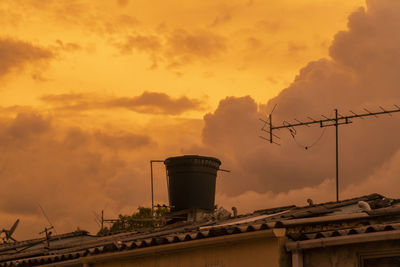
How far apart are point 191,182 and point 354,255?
670 inches

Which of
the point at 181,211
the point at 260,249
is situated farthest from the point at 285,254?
the point at 181,211

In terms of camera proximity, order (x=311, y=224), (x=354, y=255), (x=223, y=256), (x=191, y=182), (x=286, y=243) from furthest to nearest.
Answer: (x=191, y=182) < (x=223, y=256) < (x=311, y=224) < (x=286, y=243) < (x=354, y=255)

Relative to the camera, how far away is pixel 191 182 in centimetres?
3158

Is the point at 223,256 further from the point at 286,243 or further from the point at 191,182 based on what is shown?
the point at 191,182

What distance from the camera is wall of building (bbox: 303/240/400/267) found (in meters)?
14.5

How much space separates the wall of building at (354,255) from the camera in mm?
14487

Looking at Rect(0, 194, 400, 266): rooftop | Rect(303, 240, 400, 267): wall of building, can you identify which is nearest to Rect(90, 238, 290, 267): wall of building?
Rect(0, 194, 400, 266): rooftop

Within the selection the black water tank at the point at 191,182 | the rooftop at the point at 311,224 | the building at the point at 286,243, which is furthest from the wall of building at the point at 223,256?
the black water tank at the point at 191,182

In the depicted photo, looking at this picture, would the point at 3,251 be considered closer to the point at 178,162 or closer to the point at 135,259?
the point at 178,162

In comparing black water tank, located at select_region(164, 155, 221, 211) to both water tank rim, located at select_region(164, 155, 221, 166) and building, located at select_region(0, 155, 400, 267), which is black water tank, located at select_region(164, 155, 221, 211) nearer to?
water tank rim, located at select_region(164, 155, 221, 166)

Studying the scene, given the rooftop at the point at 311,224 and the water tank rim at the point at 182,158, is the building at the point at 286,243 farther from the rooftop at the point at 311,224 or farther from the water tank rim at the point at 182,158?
the water tank rim at the point at 182,158

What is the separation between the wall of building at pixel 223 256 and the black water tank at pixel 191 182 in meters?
12.4

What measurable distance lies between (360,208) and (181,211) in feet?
46.4

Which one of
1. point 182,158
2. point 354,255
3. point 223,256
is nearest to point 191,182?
point 182,158
